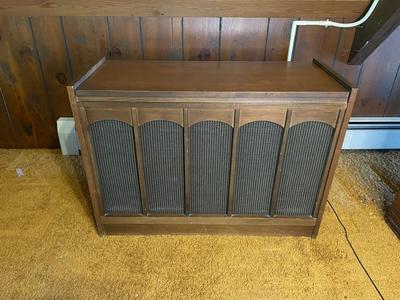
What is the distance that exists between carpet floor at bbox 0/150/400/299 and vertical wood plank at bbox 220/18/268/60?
85cm

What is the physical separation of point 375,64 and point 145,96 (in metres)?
1.32

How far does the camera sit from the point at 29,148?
6.40 ft

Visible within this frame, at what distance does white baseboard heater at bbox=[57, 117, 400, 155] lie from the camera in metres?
1.82

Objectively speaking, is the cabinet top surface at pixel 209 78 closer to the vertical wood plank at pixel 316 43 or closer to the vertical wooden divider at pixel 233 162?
the vertical wooden divider at pixel 233 162

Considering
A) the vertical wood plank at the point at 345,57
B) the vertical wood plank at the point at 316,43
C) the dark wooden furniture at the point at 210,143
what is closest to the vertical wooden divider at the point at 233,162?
the dark wooden furniture at the point at 210,143

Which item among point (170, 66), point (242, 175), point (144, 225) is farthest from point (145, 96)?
point (144, 225)

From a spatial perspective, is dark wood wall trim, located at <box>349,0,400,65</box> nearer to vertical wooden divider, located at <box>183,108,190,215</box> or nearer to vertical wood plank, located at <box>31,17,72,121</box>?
vertical wooden divider, located at <box>183,108,190,215</box>

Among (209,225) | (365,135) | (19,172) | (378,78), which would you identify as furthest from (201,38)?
(19,172)

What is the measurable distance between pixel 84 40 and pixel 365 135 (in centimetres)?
167

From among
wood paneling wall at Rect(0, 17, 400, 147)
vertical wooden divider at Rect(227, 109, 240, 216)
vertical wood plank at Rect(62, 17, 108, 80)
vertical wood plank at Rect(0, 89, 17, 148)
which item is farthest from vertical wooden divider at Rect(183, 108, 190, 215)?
vertical wood plank at Rect(0, 89, 17, 148)

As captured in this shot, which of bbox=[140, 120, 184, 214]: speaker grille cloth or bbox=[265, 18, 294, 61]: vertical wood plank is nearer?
bbox=[140, 120, 184, 214]: speaker grille cloth

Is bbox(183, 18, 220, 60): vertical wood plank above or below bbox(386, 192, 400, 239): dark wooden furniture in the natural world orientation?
above

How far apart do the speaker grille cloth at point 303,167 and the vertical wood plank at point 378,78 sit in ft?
2.69

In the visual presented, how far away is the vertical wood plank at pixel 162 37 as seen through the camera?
1.49m
